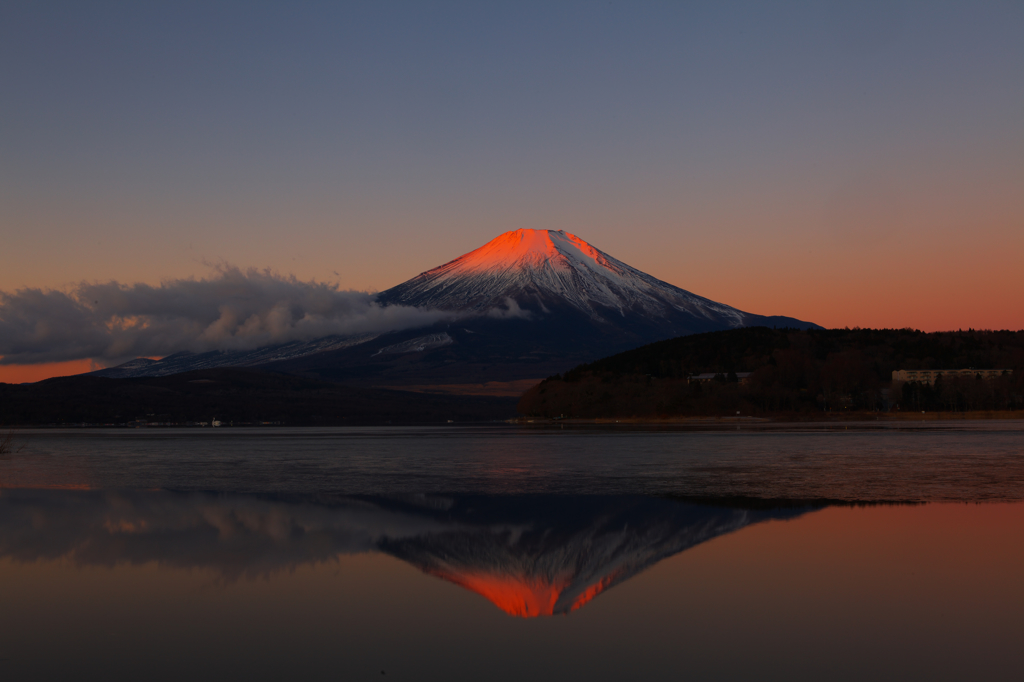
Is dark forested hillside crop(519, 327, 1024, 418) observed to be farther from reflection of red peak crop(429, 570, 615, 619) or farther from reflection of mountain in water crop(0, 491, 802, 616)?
reflection of red peak crop(429, 570, 615, 619)

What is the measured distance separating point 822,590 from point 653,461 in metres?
29.0

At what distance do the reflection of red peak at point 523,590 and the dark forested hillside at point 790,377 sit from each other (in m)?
132

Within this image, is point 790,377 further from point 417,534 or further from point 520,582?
point 520,582

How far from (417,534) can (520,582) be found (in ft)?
17.0

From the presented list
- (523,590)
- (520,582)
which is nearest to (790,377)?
(520,582)

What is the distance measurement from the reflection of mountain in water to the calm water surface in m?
0.09

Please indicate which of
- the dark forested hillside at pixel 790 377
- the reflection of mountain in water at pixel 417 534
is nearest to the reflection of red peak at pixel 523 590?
the reflection of mountain in water at pixel 417 534

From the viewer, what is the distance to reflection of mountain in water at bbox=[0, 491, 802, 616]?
1394 cm

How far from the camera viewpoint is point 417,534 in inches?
706

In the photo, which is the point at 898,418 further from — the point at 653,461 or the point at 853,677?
the point at 853,677

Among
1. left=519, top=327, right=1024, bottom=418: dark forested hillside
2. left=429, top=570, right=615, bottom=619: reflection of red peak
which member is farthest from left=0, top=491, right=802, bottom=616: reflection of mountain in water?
left=519, top=327, right=1024, bottom=418: dark forested hillside

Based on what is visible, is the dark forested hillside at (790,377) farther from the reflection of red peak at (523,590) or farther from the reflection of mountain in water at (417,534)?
the reflection of red peak at (523,590)

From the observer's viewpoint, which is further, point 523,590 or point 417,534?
point 417,534

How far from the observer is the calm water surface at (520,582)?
30.4 ft
